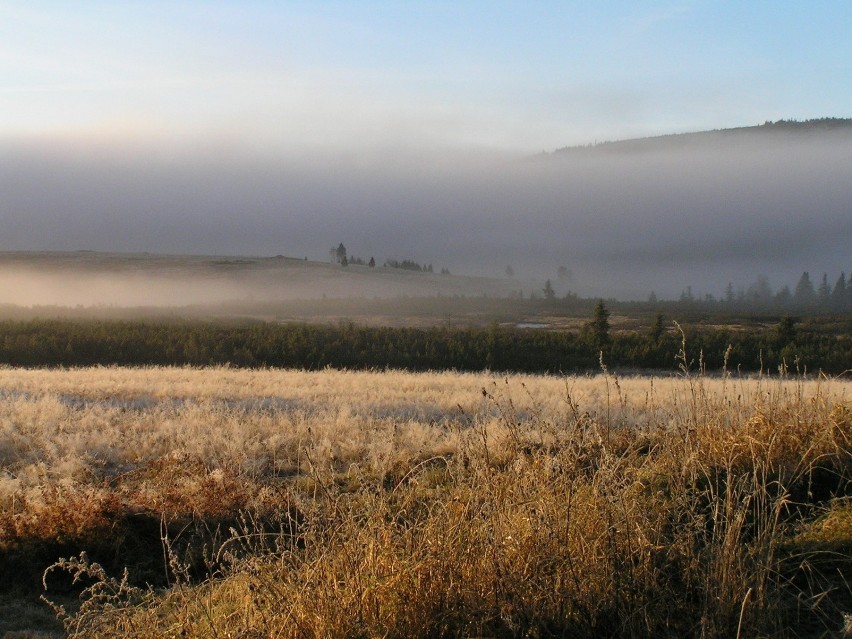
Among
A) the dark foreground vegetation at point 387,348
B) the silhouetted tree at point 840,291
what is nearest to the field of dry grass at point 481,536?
the dark foreground vegetation at point 387,348

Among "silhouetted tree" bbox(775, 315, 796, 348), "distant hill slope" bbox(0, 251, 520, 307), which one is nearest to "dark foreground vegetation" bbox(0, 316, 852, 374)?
"silhouetted tree" bbox(775, 315, 796, 348)

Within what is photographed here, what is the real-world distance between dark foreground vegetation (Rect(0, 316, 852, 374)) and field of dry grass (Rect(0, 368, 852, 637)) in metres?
38.2

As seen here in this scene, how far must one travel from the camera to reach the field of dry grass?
4.14m

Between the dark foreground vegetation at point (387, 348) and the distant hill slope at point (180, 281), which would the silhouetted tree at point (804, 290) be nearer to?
the distant hill slope at point (180, 281)

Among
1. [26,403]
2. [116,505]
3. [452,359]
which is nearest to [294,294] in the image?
[452,359]

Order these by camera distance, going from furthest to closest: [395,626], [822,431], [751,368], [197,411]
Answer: [751,368] → [197,411] → [822,431] → [395,626]

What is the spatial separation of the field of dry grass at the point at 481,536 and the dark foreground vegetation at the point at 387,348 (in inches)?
1503

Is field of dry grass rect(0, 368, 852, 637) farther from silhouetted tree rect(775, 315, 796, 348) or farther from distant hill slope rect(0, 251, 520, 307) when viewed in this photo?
distant hill slope rect(0, 251, 520, 307)

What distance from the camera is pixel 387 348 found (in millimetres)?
54469

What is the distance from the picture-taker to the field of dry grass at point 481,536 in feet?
13.6

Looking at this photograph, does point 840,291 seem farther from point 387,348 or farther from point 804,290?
point 387,348

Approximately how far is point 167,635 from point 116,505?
387cm

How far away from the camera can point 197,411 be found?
1344 cm

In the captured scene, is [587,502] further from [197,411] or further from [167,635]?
[197,411]
